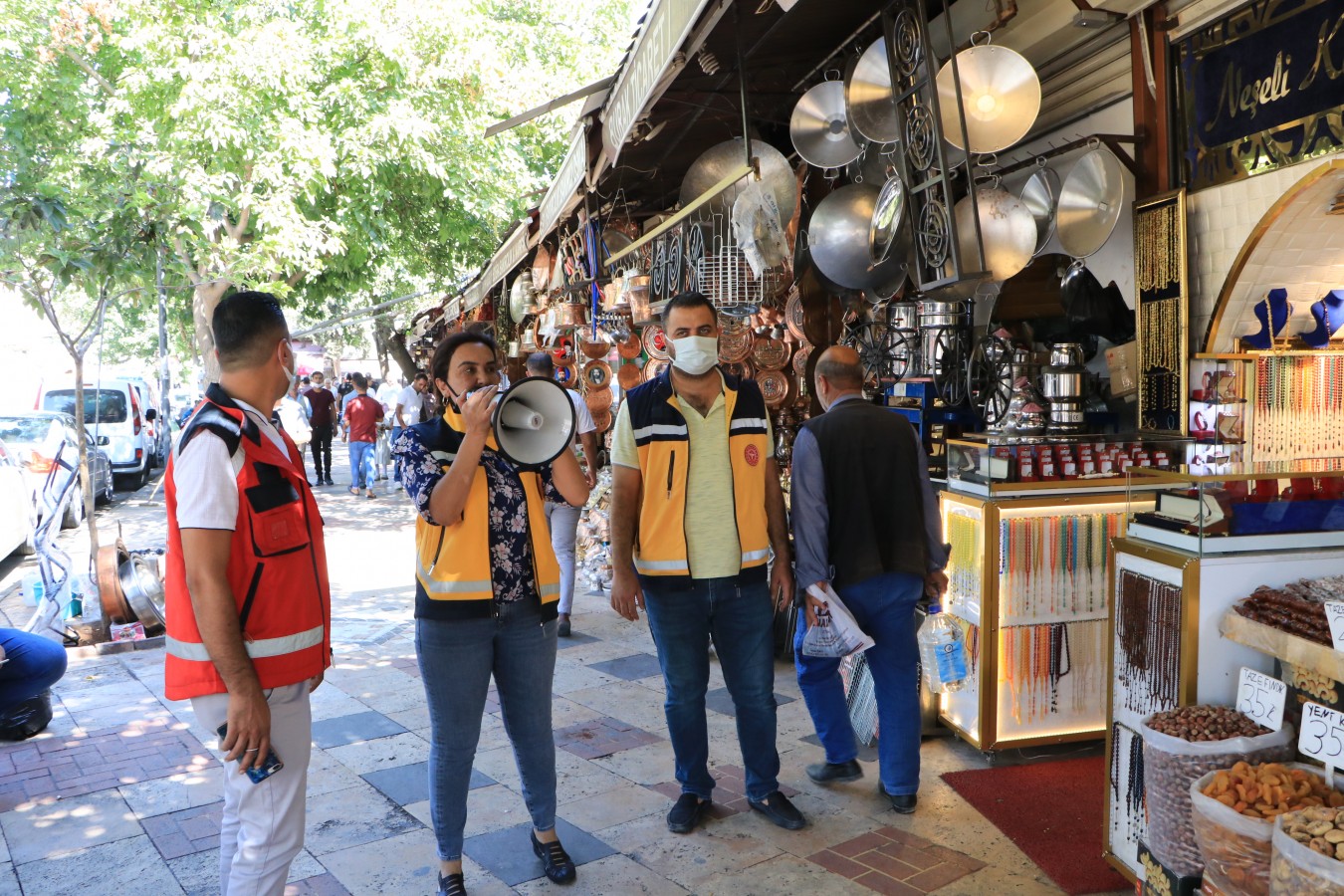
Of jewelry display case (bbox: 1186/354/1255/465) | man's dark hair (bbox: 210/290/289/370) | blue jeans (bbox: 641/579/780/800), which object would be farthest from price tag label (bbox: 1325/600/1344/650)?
man's dark hair (bbox: 210/290/289/370)

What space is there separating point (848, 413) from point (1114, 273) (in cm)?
238

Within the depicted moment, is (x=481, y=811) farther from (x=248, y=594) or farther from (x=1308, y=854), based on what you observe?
(x=1308, y=854)

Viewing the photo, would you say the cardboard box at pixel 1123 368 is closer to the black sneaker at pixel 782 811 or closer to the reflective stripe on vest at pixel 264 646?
the black sneaker at pixel 782 811

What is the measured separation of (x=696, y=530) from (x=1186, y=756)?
1588 mm

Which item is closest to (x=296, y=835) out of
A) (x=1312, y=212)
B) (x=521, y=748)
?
(x=521, y=748)

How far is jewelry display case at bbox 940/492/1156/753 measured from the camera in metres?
4.14

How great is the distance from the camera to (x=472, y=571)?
9.39ft

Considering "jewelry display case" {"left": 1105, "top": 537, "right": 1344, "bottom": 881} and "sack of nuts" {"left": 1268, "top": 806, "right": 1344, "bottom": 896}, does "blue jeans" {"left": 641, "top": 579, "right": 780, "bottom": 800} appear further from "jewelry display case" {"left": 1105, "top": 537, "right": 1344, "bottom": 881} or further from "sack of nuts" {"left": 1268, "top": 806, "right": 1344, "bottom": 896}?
"sack of nuts" {"left": 1268, "top": 806, "right": 1344, "bottom": 896}

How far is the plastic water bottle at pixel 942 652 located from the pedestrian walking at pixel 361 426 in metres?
11.6

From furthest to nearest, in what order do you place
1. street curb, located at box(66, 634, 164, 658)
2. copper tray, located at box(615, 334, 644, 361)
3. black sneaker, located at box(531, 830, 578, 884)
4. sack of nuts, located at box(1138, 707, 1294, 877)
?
copper tray, located at box(615, 334, 644, 361) → street curb, located at box(66, 634, 164, 658) → black sneaker, located at box(531, 830, 578, 884) → sack of nuts, located at box(1138, 707, 1294, 877)

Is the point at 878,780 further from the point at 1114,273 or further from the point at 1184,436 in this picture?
the point at 1114,273

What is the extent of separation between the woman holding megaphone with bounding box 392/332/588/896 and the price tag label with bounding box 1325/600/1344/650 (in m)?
2.02

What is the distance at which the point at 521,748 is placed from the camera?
3129mm

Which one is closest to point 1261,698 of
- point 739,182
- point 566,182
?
point 739,182
